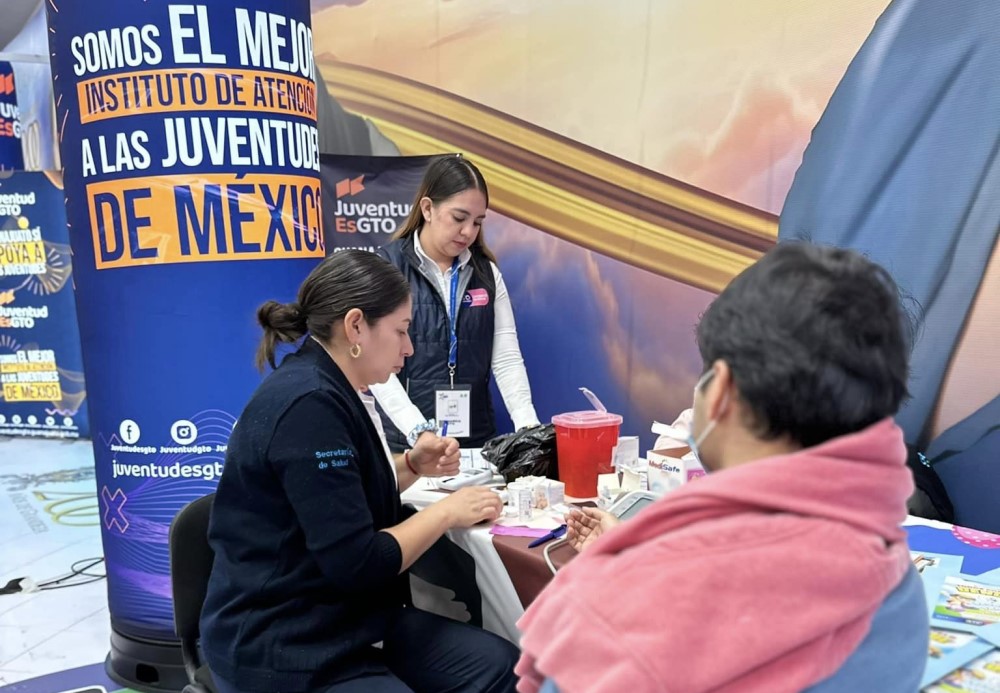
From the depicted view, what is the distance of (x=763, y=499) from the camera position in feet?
2.20

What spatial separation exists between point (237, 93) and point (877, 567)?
218cm

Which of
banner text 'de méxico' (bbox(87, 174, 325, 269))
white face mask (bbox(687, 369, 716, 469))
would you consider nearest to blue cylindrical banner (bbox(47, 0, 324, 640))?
banner text 'de méxico' (bbox(87, 174, 325, 269))

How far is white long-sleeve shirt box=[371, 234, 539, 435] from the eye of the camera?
2.18 m

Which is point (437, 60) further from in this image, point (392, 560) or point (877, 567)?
point (877, 567)

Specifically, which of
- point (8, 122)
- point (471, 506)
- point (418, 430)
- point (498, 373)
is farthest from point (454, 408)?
point (8, 122)

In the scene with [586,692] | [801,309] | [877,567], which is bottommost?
[586,692]

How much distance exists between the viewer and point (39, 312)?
5.71 m

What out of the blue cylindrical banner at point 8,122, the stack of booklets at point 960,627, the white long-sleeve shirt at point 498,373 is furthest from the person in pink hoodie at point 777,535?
the blue cylindrical banner at point 8,122

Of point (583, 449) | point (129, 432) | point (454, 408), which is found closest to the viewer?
point (583, 449)

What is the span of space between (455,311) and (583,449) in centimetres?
89

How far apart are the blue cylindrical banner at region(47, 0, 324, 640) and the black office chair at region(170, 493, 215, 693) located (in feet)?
2.70

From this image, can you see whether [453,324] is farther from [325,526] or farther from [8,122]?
[8,122]

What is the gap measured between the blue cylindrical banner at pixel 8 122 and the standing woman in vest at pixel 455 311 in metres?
5.45

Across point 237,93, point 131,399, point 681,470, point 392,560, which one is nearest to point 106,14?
point 237,93
